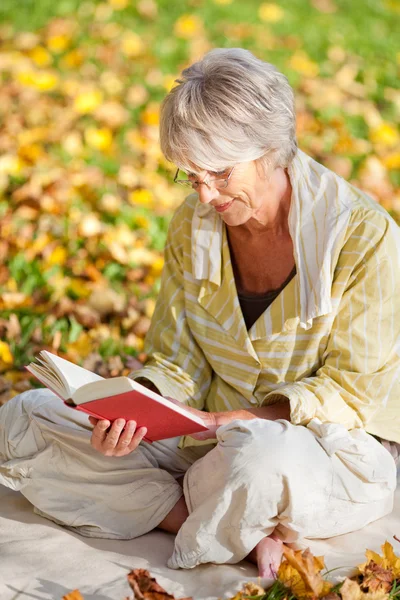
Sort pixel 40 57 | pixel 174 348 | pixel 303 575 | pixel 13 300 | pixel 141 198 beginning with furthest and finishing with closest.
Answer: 1. pixel 40 57
2. pixel 141 198
3. pixel 13 300
4. pixel 174 348
5. pixel 303 575

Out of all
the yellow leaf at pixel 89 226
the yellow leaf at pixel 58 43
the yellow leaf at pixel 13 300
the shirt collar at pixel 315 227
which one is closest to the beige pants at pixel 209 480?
the shirt collar at pixel 315 227

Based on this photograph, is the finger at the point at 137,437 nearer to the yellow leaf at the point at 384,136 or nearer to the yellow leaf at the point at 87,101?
the yellow leaf at the point at 87,101

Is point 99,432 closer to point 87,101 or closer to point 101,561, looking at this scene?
point 101,561

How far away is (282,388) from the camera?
274cm

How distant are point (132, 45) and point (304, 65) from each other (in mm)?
1083

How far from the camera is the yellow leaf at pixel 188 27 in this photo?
6.19 meters

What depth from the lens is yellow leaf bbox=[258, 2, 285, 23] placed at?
6496 mm

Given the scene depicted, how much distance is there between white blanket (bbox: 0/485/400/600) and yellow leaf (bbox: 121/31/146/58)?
3.73m

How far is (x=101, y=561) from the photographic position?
2580 millimetres

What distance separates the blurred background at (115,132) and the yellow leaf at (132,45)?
0.03ft

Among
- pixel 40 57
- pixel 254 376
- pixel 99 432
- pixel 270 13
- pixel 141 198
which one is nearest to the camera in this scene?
pixel 99 432

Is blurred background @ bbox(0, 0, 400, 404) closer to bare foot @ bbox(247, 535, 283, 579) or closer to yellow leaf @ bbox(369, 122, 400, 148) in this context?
yellow leaf @ bbox(369, 122, 400, 148)

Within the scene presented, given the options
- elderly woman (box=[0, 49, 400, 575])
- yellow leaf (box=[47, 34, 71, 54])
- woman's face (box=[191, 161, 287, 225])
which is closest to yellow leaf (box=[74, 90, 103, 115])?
yellow leaf (box=[47, 34, 71, 54])

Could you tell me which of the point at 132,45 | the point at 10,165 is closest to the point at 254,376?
the point at 10,165
